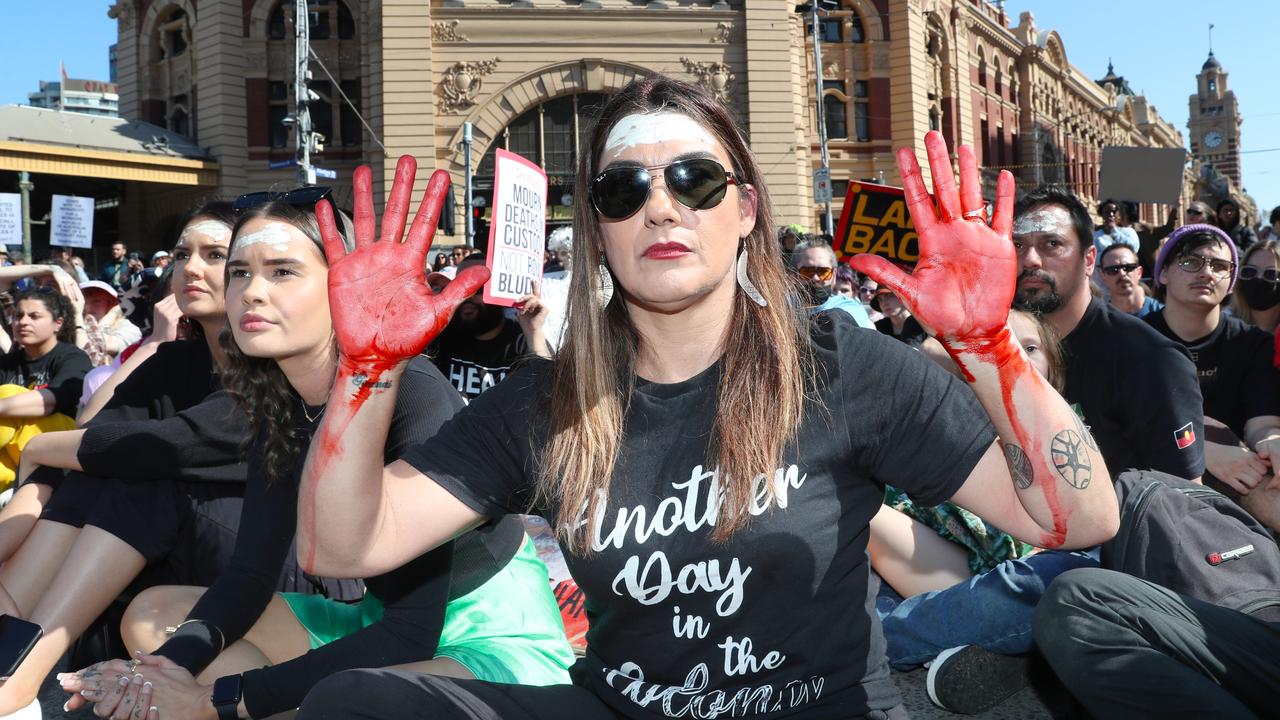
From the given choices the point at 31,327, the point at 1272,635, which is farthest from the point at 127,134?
the point at 1272,635

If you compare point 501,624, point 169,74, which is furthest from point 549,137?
point 501,624

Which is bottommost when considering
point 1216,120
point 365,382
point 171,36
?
point 365,382

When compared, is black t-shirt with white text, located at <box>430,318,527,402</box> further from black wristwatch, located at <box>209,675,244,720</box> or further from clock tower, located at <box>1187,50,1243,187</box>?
clock tower, located at <box>1187,50,1243,187</box>

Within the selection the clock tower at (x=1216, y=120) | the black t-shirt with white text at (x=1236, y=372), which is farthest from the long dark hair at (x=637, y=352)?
the clock tower at (x=1216, y=120)

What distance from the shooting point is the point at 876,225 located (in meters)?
6.85

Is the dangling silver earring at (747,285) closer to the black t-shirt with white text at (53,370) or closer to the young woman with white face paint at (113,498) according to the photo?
the young woman with white face paint at (113,498)

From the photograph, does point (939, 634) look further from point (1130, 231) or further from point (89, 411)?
point (1130, 231)

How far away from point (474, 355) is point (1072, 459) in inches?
186

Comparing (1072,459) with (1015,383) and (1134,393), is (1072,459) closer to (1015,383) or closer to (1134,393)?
(1015,383)

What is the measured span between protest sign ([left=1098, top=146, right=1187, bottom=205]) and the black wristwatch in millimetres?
11160

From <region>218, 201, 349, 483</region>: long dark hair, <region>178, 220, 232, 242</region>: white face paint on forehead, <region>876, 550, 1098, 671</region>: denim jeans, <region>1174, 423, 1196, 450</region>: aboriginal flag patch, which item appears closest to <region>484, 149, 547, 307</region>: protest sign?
<region>178, 220, 232, 242</region>: white face paint on forehead

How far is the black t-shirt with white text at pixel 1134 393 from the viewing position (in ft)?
11.4

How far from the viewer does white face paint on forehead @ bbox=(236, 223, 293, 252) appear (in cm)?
274

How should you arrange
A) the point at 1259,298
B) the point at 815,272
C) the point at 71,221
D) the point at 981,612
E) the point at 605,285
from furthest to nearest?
1. the point at 71,221
2. the point at 815,272
3. the point at 1259,298
4. the point at 981,612
5. the point at 605,285
